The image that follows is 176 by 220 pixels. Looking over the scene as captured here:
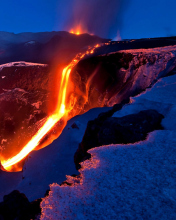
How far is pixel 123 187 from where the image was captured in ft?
5.82

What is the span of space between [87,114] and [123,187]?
7745 mm

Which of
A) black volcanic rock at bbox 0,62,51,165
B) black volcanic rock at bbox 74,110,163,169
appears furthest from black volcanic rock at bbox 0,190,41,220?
black volcanic rock at bbox 0,62,51,165

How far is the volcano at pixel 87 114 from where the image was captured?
2.28 m

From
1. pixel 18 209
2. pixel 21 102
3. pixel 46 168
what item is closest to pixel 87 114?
pixel 46 168

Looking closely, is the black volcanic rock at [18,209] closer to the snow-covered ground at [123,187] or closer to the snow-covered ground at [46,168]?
the snow-covered ground at [123,187]

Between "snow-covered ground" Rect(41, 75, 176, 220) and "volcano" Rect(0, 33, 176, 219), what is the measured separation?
2 centimetres

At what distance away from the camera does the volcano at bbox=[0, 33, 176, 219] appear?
7.49 feet

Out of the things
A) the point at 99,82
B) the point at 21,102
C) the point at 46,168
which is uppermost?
the point at 99,82

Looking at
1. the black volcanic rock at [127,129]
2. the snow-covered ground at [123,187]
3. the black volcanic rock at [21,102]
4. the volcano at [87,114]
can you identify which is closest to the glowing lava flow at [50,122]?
the volcano at [87,114]

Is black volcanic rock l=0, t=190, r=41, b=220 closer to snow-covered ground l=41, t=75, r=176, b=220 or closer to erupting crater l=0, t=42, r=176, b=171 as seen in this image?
snow-covered ground l=41, t=75, r=176, b=220

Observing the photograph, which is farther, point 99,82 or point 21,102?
point 21,102

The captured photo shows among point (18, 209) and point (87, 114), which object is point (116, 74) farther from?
point (18, 209)

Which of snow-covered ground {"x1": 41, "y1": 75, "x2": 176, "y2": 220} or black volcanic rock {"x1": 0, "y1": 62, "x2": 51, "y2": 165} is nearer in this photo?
snow-covered ground {"x1": 41, "y1": 75, "x2": 176, "y2": 220}

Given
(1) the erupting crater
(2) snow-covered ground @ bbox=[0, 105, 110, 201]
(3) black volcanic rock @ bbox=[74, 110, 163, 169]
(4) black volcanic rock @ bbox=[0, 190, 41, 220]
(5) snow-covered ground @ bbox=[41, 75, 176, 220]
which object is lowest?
(2) snow-covered ground @ bbox=[0, 105, 110, 201]
